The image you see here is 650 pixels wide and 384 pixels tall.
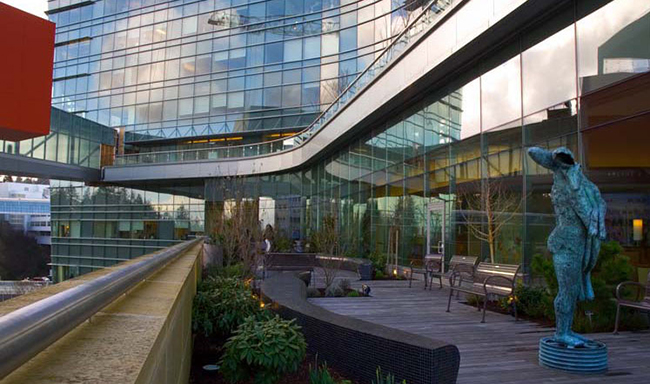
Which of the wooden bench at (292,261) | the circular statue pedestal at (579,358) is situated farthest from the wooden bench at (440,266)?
the wooden bench at (292,261)

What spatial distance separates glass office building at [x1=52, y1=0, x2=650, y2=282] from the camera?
984cm

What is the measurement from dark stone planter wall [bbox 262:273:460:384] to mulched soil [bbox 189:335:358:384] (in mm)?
203

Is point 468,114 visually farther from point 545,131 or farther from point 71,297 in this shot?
point 71,297

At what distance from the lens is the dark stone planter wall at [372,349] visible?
15.5ft

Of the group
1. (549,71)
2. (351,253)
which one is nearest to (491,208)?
(549,71)

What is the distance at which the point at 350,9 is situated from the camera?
36938 millimetres

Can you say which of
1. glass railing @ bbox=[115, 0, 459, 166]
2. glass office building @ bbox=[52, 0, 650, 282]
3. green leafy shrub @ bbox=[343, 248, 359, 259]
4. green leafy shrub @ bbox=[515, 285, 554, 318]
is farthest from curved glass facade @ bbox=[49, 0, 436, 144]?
green leafy shrub @ bbox=[515, 285, 554, 318]

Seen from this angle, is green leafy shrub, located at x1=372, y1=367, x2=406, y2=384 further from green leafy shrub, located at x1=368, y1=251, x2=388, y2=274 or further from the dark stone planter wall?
green leafy shrub, located at x1=368, y1=251, x2=388, y2=274

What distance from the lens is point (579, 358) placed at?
5.93m

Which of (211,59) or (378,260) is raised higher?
(211,59)

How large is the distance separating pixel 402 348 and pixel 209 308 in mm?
3208

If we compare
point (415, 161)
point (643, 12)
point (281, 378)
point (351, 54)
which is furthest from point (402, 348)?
point (351, 54)

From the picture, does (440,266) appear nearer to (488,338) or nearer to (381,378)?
(488,338)

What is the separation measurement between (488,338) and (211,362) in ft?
13.3
